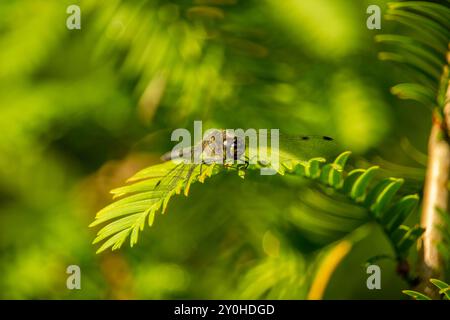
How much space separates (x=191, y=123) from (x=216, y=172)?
0.36 meters

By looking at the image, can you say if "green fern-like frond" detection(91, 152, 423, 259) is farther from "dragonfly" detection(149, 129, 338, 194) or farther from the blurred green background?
the blurred green background

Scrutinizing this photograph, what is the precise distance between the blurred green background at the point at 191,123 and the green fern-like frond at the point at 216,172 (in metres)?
0.18

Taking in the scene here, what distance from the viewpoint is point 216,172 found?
1.86 ft

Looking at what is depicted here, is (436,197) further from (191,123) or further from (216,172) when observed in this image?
(191,123)

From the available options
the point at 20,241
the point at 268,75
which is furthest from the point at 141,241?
the point at 268,75

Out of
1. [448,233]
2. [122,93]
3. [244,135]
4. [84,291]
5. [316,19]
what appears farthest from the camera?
[122,93]

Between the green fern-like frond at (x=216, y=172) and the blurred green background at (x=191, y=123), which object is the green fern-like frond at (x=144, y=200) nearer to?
the green fern-like frond at (x=216, y=172)

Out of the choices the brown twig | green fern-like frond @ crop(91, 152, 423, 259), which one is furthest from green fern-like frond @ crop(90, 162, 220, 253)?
the brown twig

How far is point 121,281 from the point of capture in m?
0.96

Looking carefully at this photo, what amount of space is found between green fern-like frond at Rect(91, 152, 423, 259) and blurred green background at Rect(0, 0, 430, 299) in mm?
183

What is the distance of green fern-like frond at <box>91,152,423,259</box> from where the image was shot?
1.74 ft

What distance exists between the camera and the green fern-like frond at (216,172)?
531 millimetres
